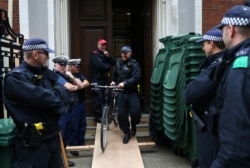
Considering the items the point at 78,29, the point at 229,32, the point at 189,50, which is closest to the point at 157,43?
the point at 78,29

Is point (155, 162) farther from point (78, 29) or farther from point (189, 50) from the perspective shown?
point (78, 29)

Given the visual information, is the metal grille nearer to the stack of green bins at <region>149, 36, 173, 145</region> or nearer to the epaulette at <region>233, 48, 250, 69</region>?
the stack of green bins at <region>149, 36, 173, 145</region>

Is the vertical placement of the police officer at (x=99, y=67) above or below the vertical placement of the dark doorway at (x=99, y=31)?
below

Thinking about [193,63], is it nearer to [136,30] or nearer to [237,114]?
[237,114]

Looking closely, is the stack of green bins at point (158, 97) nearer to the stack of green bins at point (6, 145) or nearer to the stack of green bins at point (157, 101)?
the stack of green bins at point (157, 101)

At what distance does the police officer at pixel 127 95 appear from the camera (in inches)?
250

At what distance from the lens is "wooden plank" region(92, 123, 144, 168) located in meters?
5.46

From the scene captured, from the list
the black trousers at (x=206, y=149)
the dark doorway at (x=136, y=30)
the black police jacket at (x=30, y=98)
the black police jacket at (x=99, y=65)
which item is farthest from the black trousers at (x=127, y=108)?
the black trousers at (x=206, y=149)

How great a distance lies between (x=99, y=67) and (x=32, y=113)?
4.08 meters

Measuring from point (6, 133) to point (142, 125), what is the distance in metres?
4.79

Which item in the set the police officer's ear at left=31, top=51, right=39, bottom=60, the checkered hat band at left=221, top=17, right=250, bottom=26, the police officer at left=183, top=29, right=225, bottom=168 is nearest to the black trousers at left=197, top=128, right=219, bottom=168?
Answer: the police officer at left=183, top=29, right=225, bottom=168

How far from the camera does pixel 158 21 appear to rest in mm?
8203

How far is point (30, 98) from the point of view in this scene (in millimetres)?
3080

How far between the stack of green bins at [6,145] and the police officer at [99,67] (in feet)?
12.9
